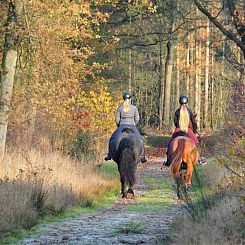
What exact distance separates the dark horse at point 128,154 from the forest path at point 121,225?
45 cm

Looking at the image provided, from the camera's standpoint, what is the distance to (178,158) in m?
15.1

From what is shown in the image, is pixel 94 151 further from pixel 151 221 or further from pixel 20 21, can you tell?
pixel 151 221

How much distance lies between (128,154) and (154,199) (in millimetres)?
1205

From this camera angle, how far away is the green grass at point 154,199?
44.4 feet

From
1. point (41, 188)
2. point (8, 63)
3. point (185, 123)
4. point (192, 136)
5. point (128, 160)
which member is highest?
point (8, 63)

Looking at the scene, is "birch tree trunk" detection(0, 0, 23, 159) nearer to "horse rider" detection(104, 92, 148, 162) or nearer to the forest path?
"horse rider" detection(104, 92, 148, 162)

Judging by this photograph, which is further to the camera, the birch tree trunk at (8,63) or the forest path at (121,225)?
the birch tree trunk at (8,63)

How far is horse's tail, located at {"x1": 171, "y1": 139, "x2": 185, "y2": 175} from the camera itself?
591 inches

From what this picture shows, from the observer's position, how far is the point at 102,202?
1486 cm

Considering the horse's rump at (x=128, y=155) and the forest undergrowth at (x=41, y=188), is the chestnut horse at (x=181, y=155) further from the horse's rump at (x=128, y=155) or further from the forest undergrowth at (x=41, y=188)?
the forest undergrowth at (x=41, y=188)

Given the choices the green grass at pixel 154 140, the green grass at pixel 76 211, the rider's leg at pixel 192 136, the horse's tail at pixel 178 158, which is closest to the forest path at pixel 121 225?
the green grass at pixel 76 211

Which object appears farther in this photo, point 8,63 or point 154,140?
point 154,140

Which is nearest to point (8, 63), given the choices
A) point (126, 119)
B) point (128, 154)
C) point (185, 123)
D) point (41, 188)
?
point (126, 119)

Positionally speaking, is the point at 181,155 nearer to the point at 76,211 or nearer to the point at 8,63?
the point at 76,211
